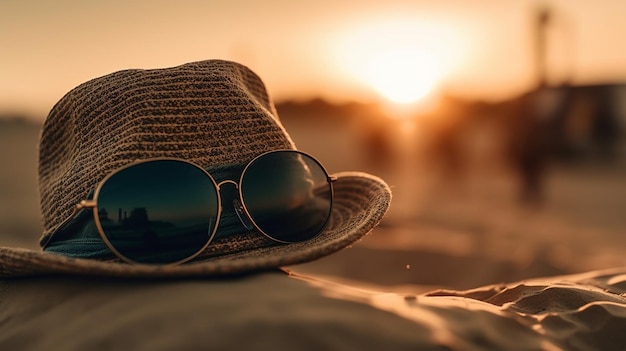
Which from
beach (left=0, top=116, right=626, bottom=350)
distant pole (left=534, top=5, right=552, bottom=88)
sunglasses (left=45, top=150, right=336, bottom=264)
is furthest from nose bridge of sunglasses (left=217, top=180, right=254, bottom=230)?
distant pole (left=534, top=5, right=552, bottom=88)

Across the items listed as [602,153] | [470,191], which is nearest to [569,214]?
[470,191]

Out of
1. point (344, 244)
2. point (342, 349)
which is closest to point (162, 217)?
point (344, 244)

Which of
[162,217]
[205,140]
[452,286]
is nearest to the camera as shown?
[162,217]

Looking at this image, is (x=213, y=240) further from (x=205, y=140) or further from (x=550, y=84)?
(x=550, y=84)

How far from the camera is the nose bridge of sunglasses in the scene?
1.38 metres

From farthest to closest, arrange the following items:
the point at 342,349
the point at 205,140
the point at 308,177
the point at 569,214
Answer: the point at 569,214 < the point at 308,177 < the point at 205,140 < the point at 342,349

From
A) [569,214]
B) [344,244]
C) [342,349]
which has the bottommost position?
[569,214]

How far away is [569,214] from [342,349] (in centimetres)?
842

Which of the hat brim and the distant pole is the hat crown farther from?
the distant pole

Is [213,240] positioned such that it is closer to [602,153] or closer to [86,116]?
[86,116]

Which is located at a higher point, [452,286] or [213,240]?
[213,240]

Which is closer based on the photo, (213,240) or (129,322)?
(129,322)

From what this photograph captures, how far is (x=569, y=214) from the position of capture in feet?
28.4

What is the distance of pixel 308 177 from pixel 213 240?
1.05 feet
